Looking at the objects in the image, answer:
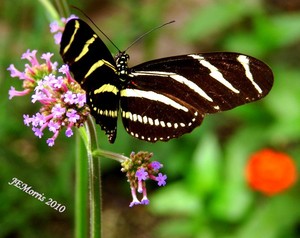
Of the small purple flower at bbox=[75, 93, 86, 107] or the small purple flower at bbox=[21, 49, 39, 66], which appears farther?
the small purple flower at bbox=[21, 49, 39, 66]

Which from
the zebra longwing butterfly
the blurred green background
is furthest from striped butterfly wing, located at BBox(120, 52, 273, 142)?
the blurred green background

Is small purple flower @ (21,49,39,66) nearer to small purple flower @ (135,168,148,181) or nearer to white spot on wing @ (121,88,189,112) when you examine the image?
white spot on wing @ (121,88,189,112)

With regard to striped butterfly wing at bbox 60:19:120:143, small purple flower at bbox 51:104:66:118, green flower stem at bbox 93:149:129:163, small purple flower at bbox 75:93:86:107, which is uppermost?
striped butterfly wing at bbox 60:19:120:143

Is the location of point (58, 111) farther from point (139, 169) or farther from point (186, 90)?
point (186, 90)

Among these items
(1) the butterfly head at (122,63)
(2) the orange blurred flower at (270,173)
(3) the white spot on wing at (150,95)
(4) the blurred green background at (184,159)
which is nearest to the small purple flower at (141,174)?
(3) the white spot on wing at (150,95)

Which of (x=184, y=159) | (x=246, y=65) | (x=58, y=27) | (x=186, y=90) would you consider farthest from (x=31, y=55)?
(x=184, y=159)

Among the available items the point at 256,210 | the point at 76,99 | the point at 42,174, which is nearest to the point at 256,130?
the point at 256,210
